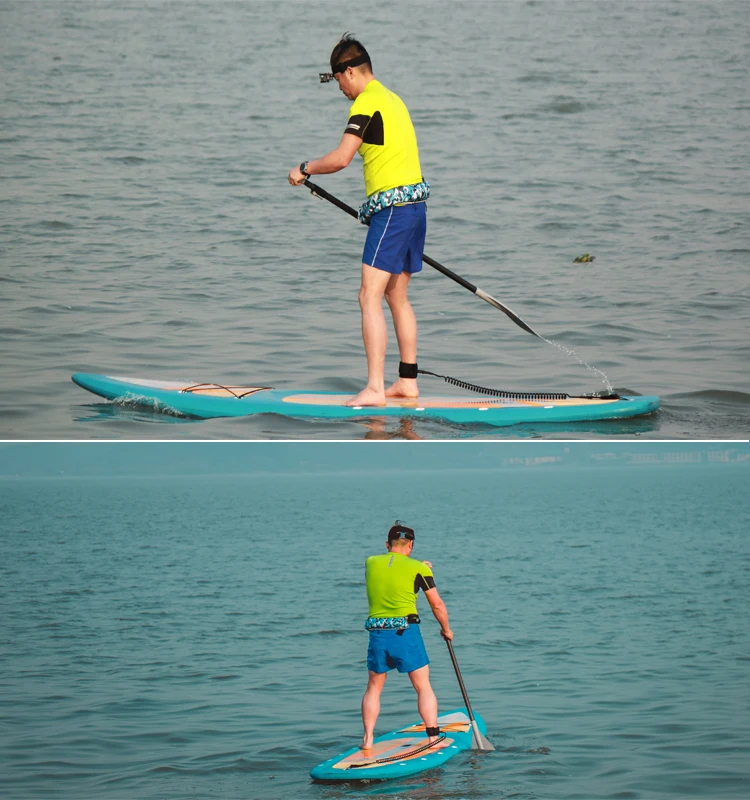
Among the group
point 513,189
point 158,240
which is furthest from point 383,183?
point 513,189

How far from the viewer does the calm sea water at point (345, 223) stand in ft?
33.6

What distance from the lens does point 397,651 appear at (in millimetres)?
7004

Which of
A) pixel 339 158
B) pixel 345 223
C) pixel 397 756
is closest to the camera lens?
pixel 397 756

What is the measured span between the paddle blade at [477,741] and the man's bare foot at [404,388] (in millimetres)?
2533

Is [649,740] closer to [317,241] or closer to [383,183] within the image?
[383,183]

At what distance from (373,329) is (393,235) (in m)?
0.68

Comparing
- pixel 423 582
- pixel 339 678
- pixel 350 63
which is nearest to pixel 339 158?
pixel 350 63

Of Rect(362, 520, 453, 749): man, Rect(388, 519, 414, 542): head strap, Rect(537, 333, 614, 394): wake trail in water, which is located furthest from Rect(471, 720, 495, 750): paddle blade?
Rect(537, 333, 614, 394): wake trail in water

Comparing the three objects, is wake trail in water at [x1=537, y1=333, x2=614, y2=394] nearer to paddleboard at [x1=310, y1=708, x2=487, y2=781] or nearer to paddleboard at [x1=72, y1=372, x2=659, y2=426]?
paddleboard at [x1=72, y1=372, x2=659, y2=426]

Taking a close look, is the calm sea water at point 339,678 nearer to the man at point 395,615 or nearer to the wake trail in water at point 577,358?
the man at point 395,615

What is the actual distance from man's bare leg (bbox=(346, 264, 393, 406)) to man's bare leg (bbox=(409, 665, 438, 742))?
2197 millimetres

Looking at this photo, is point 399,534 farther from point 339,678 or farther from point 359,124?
point 339,678

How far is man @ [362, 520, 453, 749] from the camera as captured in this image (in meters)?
7.00

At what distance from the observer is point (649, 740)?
26.6 feet
